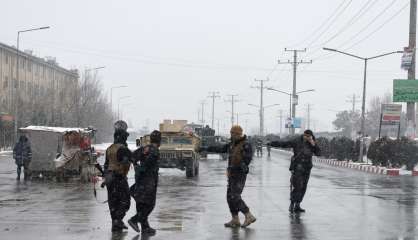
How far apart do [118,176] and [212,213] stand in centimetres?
337

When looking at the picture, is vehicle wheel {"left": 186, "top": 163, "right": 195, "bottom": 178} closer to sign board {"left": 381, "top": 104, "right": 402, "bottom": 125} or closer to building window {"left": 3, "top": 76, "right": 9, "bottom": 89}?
sign board {"left": 381, "top": 104, "right": 402, "bottom": 125}

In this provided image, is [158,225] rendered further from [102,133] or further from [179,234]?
[102,133]

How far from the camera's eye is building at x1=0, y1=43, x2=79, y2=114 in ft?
234

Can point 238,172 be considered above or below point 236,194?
above

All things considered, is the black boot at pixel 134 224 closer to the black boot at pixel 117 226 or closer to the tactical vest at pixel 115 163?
the black boot at pixel 117 226

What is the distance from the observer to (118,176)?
11.2 meters

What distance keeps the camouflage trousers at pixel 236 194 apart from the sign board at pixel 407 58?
28.6 m

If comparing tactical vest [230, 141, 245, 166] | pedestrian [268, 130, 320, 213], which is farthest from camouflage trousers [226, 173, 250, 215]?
pedestrian [268, 130, 320, 213]

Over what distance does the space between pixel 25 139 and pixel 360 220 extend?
44.6 feet

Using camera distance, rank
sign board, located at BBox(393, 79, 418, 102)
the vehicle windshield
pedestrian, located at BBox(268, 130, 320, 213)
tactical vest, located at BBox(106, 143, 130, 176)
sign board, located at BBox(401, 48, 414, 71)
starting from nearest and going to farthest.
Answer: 1. tactical vest, located at BBox(106, 143, 130, 176)
2. pedestrian, located at BBox(268, 130, 320, 213)
3. the vehicle windshield
4. sign board, located at BBox(401, 48, 414, 71)
5. sign board, located at BBox(393, 79, 418, 102)

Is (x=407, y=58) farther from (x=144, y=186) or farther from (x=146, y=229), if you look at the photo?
(x=146, y=229)

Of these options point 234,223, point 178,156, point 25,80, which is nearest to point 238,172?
point 234,223

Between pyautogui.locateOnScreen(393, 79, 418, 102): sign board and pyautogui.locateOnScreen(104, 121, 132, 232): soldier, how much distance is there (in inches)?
1211

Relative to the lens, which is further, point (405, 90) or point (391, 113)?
point (391, 113)
